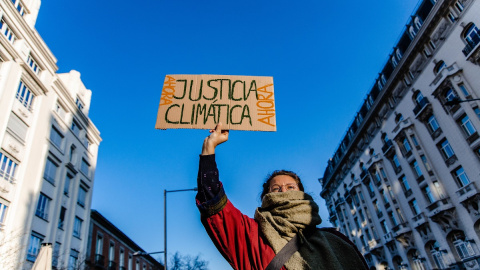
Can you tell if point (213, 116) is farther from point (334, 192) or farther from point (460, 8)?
point (334, 192)

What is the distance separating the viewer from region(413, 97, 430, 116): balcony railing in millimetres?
27297

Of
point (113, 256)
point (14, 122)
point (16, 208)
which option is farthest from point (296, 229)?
point (113, 256)

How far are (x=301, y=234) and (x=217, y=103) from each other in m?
1.79

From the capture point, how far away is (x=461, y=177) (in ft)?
81.3

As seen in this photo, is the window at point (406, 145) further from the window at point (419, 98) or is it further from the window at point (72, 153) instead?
the window at point (72, 153)

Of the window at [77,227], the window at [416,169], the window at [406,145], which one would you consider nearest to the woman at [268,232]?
the window at [77,227]

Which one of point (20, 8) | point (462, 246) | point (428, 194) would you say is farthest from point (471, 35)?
point (20, 8)

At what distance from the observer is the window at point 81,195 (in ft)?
98.7

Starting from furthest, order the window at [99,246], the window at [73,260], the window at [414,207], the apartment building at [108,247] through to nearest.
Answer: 1. the window at [99,246]
2. the apartment building at [108,247]
3. the window at [414,207]
4. the window at [73,260]

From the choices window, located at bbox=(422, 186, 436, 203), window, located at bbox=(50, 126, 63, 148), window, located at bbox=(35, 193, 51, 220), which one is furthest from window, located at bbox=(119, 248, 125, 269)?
window, located at bbox=(422, 186, 436, 203)

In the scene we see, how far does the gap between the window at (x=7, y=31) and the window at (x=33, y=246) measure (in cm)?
1397

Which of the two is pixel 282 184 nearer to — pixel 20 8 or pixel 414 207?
pixel 20 8

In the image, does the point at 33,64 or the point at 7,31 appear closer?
the point at 7,31

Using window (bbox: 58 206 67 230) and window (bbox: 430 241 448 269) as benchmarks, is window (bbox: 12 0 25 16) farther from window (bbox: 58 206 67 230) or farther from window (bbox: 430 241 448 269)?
window (bbox: 430 241 448 269)
